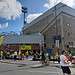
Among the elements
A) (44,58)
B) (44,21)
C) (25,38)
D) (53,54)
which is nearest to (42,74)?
(44,58)

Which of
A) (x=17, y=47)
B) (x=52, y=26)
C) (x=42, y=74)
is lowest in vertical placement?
(x=42, y=74)

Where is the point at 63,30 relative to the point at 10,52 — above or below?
above

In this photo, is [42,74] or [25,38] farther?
[25,38]

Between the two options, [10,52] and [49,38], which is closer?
[10,52]

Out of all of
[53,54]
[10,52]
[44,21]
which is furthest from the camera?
[44,21]

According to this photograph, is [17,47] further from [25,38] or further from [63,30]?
[63,30]

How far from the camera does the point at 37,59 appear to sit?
44.0 metres

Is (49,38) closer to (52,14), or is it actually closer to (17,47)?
(52,14)

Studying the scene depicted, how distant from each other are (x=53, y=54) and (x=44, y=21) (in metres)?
23.7

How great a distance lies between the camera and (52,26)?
203 ft

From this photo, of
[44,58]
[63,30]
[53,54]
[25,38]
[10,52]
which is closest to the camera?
[44,58]

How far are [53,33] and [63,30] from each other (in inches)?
91.5

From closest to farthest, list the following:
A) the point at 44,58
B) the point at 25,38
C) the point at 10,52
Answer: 1. the point at 44,58
2. the point at 10,52
3. the point at 25,38

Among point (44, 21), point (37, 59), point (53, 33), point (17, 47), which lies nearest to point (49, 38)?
point (53, 33)
